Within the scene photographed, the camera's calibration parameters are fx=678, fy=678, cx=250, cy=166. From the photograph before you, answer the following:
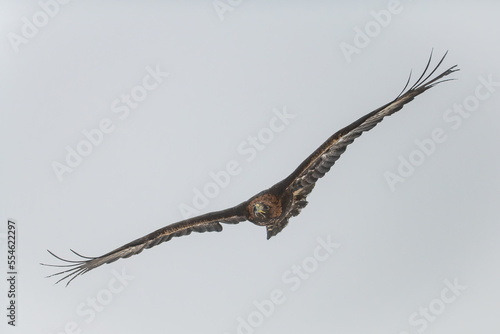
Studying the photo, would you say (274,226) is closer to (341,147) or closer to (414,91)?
(341,147)

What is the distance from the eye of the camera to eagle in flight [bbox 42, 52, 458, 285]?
14.7 m

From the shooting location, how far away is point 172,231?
57.3 ft

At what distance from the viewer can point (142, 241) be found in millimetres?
17656

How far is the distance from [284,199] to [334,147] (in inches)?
73.7

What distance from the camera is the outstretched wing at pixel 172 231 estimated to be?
1684cm

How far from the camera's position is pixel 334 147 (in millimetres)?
15195

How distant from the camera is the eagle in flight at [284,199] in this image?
14672 millimetres

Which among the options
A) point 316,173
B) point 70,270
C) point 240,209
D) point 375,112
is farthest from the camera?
point 70,270

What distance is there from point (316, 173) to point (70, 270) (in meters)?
7.11

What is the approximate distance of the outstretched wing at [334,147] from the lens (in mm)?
14602

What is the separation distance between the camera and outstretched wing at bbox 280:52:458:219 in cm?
1460

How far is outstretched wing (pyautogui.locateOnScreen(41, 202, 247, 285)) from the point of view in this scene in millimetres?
16844

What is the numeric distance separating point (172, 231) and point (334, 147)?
497 centimetres

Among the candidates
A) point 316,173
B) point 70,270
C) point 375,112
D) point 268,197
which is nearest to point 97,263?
point 70,270
